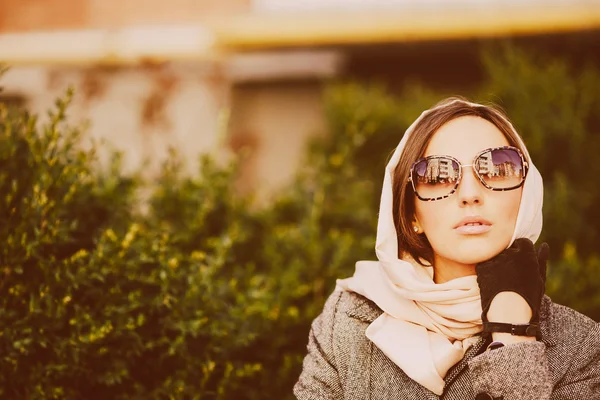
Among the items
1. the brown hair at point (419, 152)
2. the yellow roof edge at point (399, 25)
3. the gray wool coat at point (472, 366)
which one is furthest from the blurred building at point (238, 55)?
the gray wool coat at point (472, 366)

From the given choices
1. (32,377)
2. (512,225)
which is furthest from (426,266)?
(32,377)

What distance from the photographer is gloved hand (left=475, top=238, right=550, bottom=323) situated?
5.72 ft

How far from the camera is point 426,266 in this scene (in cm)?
207

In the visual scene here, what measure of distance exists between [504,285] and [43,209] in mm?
1851

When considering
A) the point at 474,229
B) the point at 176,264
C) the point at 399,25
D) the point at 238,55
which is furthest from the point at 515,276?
the point at 238,55

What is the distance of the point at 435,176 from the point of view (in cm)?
188

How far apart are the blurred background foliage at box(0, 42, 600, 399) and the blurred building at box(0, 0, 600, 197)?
1802mm

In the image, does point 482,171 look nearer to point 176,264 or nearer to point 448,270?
point 448,270

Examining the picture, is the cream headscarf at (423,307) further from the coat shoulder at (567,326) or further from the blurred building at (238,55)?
the blurred building at (238,55)

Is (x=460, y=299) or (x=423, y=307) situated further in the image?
(x=423, y=307)

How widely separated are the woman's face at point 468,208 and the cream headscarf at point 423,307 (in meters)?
0.06

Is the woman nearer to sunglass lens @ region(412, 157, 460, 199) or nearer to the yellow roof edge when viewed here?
sunglass lens @ region(412, 157, 460, 199)

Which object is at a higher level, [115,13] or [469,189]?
[115,13]

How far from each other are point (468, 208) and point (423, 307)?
1.27ft
